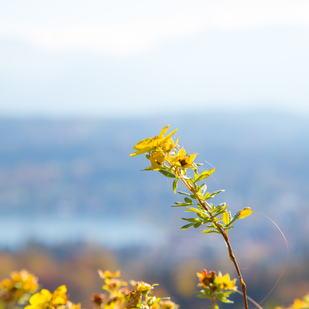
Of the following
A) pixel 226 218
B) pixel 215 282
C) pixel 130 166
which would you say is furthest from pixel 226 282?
pixel 130 166

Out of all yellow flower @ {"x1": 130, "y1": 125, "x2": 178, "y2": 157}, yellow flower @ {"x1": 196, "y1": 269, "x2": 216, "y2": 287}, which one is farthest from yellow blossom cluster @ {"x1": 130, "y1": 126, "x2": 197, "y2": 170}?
yellow flower @ {"x1": 196, "y1": 269, "x2": 216, "y2": 287}

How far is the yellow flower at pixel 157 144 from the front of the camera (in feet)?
1.75

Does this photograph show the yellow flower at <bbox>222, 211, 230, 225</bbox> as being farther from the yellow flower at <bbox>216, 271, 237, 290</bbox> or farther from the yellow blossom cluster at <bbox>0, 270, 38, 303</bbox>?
the yellow blossom cluster at <bbox>0, 270, 38, 303</bbox>

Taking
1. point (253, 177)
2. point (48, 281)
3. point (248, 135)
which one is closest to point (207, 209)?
point (48, 281)

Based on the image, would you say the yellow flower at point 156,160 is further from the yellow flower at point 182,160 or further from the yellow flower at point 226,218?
the yellow flower at point 226,218

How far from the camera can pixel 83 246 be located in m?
12.9

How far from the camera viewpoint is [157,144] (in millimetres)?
542

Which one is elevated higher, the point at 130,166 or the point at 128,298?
the point at 128,298

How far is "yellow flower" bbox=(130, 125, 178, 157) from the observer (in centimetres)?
53

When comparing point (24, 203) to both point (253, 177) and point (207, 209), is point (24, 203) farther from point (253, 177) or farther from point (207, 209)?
point (207, 209)

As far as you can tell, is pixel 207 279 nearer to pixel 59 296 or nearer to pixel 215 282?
pixel 215 282

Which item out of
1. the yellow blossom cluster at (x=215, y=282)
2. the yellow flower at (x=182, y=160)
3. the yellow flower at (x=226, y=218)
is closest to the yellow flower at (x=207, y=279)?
the yellow blossom cluster at (x=215, y=282)

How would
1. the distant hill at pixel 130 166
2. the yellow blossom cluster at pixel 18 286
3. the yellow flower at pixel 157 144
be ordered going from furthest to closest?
the distant hill at pixel 130 166 → the yellow blossom cluster at pixel 18 286 → the yellow flower at pixel 157 144

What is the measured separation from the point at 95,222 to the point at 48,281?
15.9 meters
